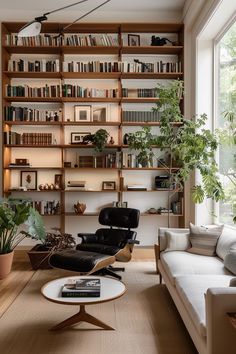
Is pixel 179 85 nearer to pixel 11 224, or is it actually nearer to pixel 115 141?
pixel 115 141

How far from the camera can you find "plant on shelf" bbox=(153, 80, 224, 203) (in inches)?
161

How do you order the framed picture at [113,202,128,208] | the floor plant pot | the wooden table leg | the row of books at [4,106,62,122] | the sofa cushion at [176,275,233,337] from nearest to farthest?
the sofa cushion at [176,275,233,337], the wooden table leg, the floor plant pot, the row of books at [4,106,62,122], the framed picture at [113,202,128,208]

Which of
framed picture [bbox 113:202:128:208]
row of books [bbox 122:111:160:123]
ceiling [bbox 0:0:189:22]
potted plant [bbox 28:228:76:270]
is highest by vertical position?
ceiling [bbox 0:0:189:22]

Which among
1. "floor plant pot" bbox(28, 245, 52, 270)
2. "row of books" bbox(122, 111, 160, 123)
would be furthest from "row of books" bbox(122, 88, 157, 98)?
"floor plant pot" bbox(28, 245, 52, 270)

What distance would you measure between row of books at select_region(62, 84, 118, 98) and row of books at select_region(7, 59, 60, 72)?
34 centimetres

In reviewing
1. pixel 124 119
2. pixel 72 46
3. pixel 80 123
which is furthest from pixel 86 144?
pixel 72 46

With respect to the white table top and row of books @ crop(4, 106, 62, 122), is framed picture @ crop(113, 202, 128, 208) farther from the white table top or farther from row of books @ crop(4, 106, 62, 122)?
the white table top

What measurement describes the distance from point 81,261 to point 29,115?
2.72 meters

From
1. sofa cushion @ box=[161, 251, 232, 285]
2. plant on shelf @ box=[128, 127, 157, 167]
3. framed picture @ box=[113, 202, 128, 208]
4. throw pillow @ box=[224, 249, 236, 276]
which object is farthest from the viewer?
framed picture @ box=[113, 202, 128, 208]

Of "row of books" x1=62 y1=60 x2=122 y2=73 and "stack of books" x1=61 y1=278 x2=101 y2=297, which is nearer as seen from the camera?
"stack of books" x1=61 y1=278 x2=101 y2=297

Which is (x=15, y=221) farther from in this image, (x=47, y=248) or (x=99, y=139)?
(x=99, y=139)

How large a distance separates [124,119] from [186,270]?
2.82m

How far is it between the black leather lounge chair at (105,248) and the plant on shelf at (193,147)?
35.5 inches

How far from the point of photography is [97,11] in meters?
5.30
